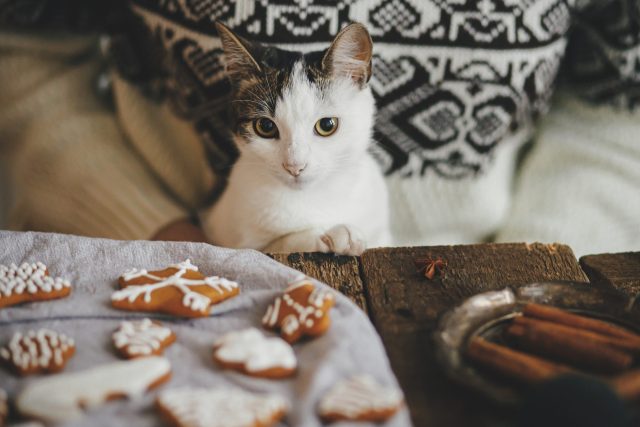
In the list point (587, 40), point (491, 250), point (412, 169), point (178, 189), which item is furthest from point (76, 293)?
point (587, 40)

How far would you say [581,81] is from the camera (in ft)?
4.53

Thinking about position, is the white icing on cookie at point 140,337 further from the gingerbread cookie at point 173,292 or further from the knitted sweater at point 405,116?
the knitted sweater at point 405,116

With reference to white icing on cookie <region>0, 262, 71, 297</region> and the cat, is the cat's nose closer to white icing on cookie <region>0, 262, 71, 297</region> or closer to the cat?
the cat

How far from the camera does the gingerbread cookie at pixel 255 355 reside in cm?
61

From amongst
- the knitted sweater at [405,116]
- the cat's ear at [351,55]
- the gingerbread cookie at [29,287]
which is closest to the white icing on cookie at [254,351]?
the gingerbread cookie at [29,287]

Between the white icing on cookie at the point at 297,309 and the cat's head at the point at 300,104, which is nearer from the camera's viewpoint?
the white icing on cookie at the point at 297,309

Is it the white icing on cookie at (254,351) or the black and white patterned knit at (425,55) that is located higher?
the black and white patterned knit at (425,55)

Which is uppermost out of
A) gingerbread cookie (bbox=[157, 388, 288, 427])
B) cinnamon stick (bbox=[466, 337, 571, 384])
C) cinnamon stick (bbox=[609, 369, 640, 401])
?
cinnamon stick (bbox=[609, 369, 640, 401])

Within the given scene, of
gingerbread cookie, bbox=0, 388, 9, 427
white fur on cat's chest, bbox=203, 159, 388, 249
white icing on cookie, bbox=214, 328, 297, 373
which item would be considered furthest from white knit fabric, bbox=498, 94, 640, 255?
gingerbread cookie, bbox=0, 388, 9, 427

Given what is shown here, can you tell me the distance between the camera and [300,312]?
0.67m

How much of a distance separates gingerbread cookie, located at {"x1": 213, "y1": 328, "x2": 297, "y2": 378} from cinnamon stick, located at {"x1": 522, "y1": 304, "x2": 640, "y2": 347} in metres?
0.29

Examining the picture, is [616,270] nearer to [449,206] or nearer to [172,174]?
[449,206]

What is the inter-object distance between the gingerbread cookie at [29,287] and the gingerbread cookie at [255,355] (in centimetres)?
23

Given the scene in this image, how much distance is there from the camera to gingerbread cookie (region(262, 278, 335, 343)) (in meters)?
0.66
